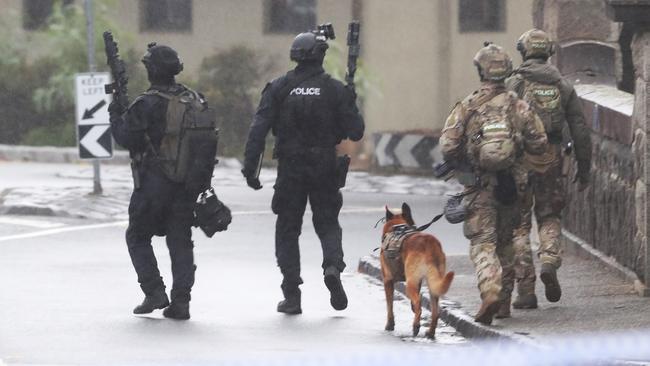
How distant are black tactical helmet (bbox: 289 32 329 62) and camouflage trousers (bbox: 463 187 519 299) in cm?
155

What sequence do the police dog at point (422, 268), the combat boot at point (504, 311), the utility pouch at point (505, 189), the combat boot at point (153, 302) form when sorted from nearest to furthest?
the police dog at point (422, 268), the utility pouch at point (505, 189), the combat boot at point (504, 311), the combat boot at point (153, 302)

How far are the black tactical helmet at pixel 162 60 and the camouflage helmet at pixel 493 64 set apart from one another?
78.7 inches

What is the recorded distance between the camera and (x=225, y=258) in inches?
677

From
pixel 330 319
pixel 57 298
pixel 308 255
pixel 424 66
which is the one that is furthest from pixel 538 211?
pixel 424 66

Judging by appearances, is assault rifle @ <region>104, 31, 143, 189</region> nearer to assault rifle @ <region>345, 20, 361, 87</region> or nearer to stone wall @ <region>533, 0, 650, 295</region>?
assault rifle @ <region>345, 20, 361, 87</region>

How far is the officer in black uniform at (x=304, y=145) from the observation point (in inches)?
503

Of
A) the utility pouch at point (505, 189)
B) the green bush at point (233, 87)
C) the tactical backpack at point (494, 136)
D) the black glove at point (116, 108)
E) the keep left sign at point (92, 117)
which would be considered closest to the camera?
the tactical backpack at point (494, 136)

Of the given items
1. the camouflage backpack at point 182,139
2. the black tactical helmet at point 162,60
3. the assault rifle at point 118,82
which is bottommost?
the camouflage backpack at point 182,139

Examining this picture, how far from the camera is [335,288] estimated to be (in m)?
12.9

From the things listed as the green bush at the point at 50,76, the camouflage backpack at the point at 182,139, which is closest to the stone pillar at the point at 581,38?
the camouflage backpack at the point at 182,139

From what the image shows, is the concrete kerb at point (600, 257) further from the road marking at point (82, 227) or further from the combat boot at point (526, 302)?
the road marking at point (82, 227)

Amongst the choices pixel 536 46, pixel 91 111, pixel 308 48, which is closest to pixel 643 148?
pixel 536 46

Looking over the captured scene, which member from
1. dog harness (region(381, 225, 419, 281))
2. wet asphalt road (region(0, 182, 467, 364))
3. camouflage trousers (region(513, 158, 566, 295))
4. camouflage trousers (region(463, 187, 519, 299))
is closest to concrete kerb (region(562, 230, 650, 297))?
camouflage trousers (region(513, 158, 566, 295))

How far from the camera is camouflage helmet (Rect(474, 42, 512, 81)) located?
1194 cm
